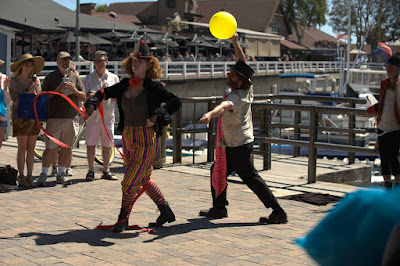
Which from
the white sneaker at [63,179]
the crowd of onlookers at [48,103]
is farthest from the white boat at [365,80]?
the white sneaker at [63,179]

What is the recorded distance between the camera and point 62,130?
8.66 m

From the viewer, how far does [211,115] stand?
5609mm

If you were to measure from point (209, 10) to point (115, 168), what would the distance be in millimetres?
70669

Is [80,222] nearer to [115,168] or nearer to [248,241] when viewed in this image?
[248,241]

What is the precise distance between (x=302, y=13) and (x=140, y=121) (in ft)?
310

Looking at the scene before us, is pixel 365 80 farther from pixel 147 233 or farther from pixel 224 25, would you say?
pixel 147 233

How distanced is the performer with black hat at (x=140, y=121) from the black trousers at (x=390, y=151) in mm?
2481

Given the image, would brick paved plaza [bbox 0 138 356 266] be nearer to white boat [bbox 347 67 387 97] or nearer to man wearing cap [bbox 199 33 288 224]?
man wearing cap [bbox 199 33 288 224]

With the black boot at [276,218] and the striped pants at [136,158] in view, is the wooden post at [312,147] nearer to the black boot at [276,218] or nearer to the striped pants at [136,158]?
the black boot at [276,218]

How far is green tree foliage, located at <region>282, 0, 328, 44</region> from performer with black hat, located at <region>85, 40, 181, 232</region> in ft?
295

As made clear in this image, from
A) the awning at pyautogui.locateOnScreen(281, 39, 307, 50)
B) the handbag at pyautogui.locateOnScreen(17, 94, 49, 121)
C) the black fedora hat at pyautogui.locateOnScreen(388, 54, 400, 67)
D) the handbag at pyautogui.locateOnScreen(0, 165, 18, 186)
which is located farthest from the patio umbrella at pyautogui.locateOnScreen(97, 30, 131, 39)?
the awning at pyautogui.locateOnScreen(281, 39, 307, 50)

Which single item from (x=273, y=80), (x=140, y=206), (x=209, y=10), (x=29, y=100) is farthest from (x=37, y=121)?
(x=209, y=10)

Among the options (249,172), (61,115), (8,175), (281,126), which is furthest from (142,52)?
(281,126)

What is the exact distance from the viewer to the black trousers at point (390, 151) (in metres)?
7.10
